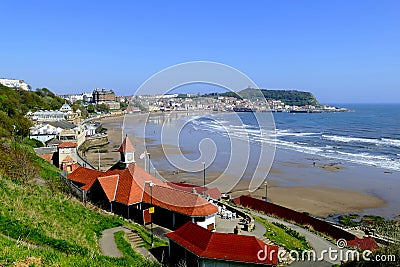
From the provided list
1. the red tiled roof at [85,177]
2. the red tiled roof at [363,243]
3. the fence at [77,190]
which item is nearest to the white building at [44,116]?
the red tiled roof at [85,177]

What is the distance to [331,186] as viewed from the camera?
106 feet

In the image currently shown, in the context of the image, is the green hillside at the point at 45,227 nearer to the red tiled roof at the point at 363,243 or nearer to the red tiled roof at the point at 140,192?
the red tiled roof at the point at 140,192

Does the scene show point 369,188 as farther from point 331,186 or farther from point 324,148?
point 324,148

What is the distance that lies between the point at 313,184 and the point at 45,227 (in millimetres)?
27487

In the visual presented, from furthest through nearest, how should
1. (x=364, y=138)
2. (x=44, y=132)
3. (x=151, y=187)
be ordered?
1. (x=364, y=138)
2. (x=44, y=132)
3. (x=151, y=187)

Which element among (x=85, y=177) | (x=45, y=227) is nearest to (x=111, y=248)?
(x=45, y=227)

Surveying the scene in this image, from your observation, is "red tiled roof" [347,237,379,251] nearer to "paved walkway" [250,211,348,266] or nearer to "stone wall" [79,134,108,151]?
"paved walkway" [250,211,348,266]

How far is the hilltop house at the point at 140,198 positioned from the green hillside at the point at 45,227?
57.2 inches

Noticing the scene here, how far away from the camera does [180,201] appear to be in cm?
1648

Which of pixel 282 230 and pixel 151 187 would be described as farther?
pixel 282 230

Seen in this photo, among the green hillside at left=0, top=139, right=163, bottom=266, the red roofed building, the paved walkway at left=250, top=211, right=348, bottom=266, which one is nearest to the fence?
the green hillside at left=0, top=139, right=163, bottom=266

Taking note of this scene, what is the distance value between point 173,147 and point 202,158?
1003cm

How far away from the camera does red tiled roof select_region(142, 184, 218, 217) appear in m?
15.8

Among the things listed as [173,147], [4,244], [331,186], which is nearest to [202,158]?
[173,147]
